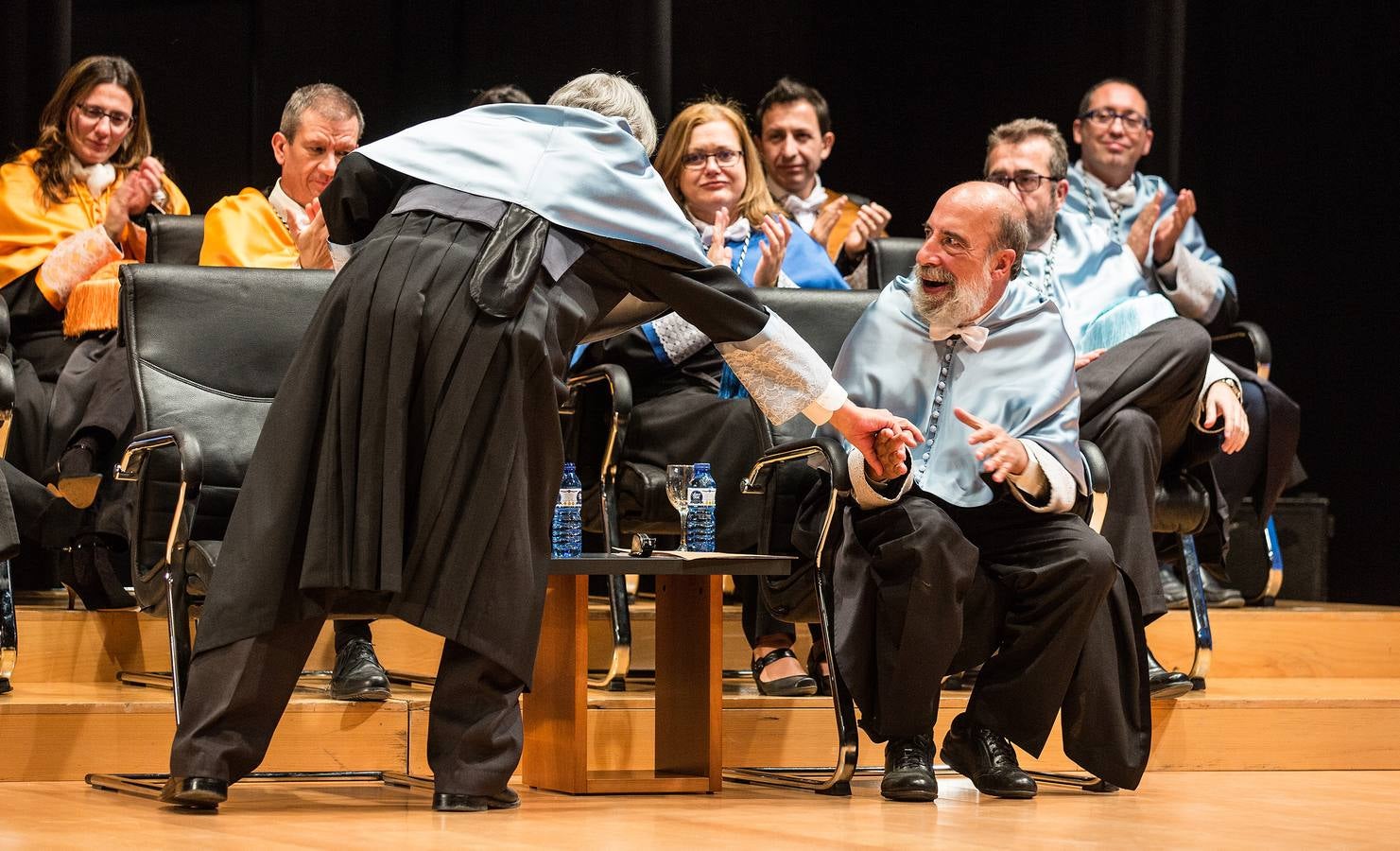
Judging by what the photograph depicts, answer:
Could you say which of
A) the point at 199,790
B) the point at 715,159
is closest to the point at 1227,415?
the point at 715,159

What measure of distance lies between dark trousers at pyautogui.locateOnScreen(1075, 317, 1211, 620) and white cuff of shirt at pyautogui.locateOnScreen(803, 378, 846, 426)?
91 centimetres

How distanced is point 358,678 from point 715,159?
5.71 feet

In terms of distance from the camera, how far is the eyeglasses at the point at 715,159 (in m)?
4.61

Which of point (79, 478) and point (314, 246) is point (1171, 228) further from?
point (79, 478)

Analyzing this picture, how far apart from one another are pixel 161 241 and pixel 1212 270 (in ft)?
9.13

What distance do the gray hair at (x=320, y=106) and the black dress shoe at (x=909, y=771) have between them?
7.22 feet

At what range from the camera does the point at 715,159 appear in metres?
4.60

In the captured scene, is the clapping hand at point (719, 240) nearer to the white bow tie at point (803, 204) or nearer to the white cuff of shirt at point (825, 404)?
the white bow tie at point (803, 204)

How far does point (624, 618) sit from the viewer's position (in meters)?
3.89

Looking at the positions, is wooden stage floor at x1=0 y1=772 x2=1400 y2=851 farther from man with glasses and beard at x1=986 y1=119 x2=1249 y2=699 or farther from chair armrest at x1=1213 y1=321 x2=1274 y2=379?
chair armrest at x1=1213 y1=321 x2=1274 y2=379

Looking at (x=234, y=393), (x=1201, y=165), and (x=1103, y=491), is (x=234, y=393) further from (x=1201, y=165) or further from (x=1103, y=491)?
(x=1201, y=165)

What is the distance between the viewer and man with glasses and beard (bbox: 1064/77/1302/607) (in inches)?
184

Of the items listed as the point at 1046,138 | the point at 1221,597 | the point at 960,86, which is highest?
the point at 960,86

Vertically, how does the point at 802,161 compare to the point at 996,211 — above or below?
above
